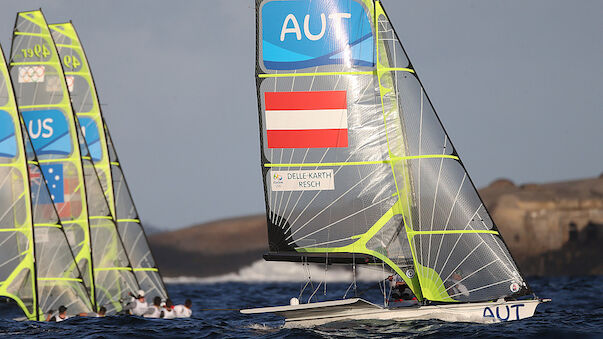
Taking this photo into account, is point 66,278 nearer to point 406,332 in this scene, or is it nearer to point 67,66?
point 67,66

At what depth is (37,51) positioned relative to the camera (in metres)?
28.2

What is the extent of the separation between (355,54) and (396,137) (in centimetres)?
223

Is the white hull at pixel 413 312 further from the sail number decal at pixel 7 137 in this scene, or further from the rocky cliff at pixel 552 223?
the rocky cliff at pixel 552 223

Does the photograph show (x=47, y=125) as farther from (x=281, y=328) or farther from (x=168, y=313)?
(x=281, y=328)

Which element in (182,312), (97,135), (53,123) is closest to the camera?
(182,312)

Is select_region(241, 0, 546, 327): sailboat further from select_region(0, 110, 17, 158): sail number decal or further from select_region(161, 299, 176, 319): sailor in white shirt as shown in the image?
select_region(0, 110, 17, 158): sail number decal

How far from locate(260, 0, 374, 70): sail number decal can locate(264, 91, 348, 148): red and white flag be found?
2.44 ft

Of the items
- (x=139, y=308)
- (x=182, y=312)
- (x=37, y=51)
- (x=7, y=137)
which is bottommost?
(x=182, y=312)

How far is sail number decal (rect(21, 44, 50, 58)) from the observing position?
1108 inches

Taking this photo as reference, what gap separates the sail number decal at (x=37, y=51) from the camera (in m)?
28.1

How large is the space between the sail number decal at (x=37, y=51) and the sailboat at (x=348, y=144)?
34.1 ft

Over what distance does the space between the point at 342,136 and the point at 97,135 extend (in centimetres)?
1359

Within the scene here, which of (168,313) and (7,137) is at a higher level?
(7,137)

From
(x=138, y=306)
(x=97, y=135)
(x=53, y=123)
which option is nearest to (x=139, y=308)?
(x=138, y=306)
